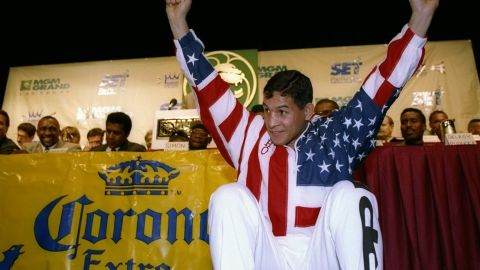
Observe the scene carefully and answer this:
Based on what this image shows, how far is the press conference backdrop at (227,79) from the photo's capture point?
5.32m

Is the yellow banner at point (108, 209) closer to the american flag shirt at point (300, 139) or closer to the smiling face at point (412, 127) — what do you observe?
the american flag shirt at point (300, 139)

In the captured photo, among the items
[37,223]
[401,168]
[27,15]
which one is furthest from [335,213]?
[27,15]

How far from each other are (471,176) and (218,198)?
1.51 m

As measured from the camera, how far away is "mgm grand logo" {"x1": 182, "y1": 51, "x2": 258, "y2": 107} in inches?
211

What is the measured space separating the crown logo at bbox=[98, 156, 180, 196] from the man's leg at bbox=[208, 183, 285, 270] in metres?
1.14

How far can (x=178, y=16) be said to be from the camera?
1.63 meters

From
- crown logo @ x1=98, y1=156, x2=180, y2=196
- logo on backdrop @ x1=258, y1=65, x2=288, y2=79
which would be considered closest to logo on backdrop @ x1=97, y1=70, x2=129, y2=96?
logo on backdrop @ x1=258, y1=65, x2=288, y2=79

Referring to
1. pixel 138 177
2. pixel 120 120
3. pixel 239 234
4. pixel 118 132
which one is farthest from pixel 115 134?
pixel 239 234

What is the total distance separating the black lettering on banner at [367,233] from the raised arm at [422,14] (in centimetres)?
78

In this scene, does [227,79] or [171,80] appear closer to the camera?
[227,79]

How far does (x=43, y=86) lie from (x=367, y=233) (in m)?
6.54

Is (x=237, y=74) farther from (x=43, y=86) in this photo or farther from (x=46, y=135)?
(x=43, y=86)

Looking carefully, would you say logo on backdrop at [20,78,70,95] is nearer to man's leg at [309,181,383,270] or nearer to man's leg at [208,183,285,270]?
man's leg at [208,183,285,270]

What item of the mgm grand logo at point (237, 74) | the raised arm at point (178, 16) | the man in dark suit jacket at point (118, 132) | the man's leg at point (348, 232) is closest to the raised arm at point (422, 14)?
the man's leg at point (348, 232)
